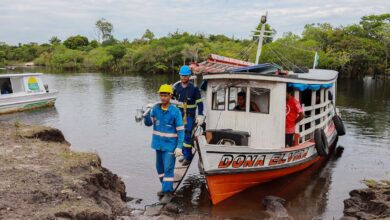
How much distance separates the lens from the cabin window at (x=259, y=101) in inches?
414

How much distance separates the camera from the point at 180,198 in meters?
9.73

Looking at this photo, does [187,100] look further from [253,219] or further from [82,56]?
[82,56]

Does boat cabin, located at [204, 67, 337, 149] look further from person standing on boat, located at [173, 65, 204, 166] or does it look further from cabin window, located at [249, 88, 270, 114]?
person standing on boat, located at [173, 65, 204, 166]

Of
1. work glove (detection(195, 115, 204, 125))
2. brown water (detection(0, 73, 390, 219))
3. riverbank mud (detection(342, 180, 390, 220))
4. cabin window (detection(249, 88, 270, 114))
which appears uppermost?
cabin window (detection(249, 88, 270, 114))

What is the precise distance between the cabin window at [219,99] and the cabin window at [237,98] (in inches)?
8.2

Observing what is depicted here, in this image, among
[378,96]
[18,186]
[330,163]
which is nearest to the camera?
[18,186]

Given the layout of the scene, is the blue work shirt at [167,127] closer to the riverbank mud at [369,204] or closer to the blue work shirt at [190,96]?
the blue work shirt at [190,96]

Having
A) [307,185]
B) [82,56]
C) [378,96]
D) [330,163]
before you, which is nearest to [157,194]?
[307,185]

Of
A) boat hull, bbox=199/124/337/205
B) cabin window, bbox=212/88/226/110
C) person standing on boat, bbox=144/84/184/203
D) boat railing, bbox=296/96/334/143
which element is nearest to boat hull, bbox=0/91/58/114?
cabin window, bbox=212/88/226/110

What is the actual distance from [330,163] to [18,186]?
10.1m

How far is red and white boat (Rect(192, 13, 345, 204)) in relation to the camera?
30.5 ft

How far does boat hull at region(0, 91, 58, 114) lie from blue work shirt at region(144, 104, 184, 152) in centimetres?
1774

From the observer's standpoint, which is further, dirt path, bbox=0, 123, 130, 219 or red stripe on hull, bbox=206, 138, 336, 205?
red stripe on hull, bbox=206, 138, 336, 205

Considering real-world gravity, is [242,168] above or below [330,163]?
above
